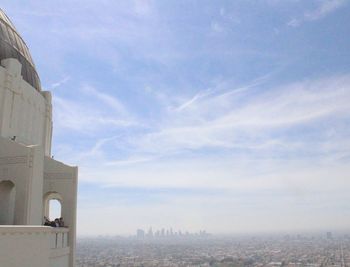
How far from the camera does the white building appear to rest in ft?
33.8

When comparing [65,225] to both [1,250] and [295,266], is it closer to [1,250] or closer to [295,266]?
[1,250]

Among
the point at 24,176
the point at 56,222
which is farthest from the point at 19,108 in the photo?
the point at 56,222

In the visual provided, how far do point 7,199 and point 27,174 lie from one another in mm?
1595

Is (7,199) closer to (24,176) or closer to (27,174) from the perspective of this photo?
(24,176)

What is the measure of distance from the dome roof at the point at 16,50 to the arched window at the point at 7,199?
5.00m

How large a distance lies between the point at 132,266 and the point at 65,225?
78.6 metres

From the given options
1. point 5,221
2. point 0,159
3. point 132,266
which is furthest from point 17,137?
point 132,266

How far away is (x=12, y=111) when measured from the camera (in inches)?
588

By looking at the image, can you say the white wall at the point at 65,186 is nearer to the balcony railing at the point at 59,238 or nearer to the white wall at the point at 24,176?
the balcony railing at the point at 59,238

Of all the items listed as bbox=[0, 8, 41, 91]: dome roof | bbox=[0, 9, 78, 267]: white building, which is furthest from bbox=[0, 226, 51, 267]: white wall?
bbox=[0, 8, 41, 91]: dome roof

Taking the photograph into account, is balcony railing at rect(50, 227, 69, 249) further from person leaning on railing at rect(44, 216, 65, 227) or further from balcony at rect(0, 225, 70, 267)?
balcony at rect(0, 225, 70, 267)

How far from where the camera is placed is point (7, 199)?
13695mm

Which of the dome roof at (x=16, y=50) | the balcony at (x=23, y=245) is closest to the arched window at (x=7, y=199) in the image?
the balcony at (x=23, y=245)

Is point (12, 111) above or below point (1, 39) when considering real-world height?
below
